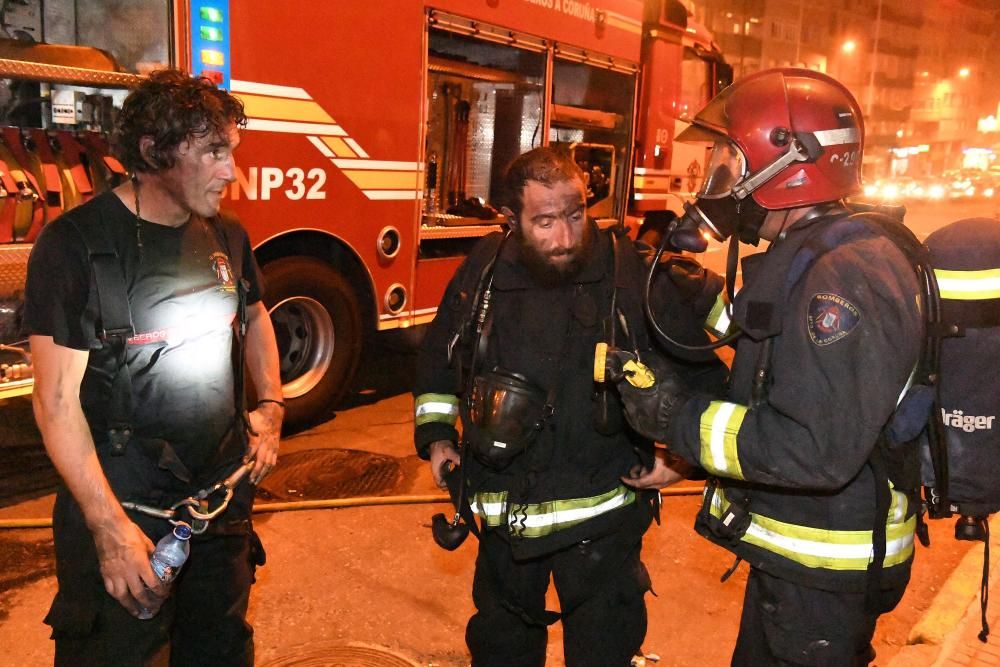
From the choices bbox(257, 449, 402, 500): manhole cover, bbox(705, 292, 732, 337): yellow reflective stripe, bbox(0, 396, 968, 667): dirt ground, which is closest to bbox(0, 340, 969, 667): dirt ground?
bbox(0, 396, 968, 667): dirt ground

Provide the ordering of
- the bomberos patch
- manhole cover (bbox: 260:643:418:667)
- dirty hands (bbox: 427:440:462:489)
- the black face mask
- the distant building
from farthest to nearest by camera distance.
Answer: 1. the distant building
2. manhole cover (bbox: 260:643:418:667)
3. dirty hands (bbox: 427:440:462:489)
4. the bomberos patch
5. the black face mask

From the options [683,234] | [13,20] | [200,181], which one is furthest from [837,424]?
[13,20]

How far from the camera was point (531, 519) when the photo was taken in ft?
7.20

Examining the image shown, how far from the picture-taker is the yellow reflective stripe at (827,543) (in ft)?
6.04

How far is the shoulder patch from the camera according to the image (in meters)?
1.64

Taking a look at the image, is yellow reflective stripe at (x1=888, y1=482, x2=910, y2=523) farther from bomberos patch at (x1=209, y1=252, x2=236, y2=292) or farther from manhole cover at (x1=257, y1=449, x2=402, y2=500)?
manhole cover at (x1=257, y1=449, x2=402, y2=500)

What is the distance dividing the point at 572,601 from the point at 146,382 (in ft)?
4.05

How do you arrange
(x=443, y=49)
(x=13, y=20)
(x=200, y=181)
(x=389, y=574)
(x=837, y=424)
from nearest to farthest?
(x=837, y=424) < (x=200, y=181) < (x=389, y=574) < (x=13, y=20) < (x=443, y=49)

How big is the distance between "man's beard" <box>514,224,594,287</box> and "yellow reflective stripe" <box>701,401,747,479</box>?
61 centimetres

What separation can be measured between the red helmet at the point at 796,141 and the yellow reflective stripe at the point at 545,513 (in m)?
→ 0.88

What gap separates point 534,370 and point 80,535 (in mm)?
1161

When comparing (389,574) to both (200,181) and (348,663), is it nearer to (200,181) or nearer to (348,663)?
(348,663)

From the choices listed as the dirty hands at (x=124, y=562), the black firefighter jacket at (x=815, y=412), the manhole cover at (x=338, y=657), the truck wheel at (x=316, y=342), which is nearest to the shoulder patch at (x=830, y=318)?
the black firefighter jacket at (x=815, y=412)

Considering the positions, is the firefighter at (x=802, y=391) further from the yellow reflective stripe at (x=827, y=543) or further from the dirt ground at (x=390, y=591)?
the dirt ground at (x=390, y=591)
